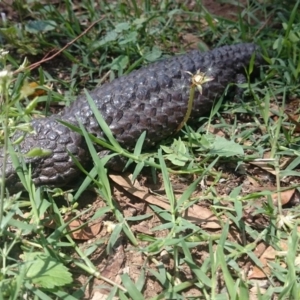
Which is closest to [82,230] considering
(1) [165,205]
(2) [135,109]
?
(1) [165,205]

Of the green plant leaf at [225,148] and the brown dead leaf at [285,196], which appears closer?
the brown dead leaf at [285,196]

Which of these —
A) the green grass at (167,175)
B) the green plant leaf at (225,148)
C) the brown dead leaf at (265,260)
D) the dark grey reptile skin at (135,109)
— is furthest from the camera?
the green plant leaf at (225,148)

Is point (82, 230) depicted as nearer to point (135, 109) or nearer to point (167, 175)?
point (167, 175)

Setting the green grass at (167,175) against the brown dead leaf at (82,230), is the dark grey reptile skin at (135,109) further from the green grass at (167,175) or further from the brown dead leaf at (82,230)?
the brown dead leaf at (82,230)

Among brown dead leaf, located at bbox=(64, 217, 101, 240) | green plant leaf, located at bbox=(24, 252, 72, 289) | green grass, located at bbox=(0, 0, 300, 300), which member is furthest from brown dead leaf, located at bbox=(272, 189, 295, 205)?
green plant leaf, located at bbox=(24, 252, 72, 289)

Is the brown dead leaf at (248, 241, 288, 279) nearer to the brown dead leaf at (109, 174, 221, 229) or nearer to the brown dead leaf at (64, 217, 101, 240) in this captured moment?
the brown dead leaf at (109, 174, 221, 229)

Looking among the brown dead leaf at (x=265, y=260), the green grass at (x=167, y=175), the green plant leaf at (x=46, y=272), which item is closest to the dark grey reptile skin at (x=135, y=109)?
the green grass at (x=167, y=175)

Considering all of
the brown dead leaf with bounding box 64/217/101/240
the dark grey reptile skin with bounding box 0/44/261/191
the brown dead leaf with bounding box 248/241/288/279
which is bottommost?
the brown dead leaf with bounding box 248/241/288/279
